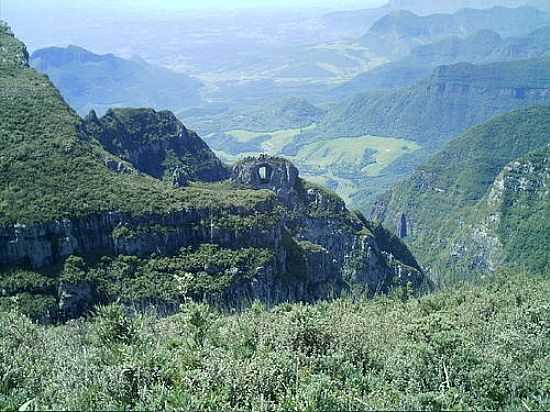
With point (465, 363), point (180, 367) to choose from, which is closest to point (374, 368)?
point (465, 363)

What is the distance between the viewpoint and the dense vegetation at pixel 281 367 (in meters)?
15.4

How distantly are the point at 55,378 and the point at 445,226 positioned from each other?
156262 mm

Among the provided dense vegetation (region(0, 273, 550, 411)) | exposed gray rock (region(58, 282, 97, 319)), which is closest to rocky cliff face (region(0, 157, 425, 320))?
exposed gray rock (region(58, 282, 97, 319))

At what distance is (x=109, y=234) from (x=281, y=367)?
1706 inches

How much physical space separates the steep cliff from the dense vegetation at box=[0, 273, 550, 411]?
63.6 feet

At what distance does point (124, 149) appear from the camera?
97812 mm

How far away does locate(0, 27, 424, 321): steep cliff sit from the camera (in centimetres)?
5291

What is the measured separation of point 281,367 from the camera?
17922 mm

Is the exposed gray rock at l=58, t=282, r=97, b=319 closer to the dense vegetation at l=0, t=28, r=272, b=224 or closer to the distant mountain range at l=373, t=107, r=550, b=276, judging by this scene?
the dense vegetation at l=0, t=28, r=272, b=224

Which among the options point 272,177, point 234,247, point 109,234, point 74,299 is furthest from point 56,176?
point 272,177

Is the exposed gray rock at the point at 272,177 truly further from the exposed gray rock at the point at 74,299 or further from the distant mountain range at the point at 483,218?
the distant mountain range at the point at 483,218

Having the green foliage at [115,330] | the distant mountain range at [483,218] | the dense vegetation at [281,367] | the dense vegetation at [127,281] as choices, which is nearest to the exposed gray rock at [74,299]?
the dense vegetation at [127,281]

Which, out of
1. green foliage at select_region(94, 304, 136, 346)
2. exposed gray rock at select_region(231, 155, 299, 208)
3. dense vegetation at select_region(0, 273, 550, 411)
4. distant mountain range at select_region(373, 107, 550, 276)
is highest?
dense vegetation at select_region(0, 273, 550, 411)

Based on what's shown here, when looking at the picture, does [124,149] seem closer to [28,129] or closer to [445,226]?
[28,129]
